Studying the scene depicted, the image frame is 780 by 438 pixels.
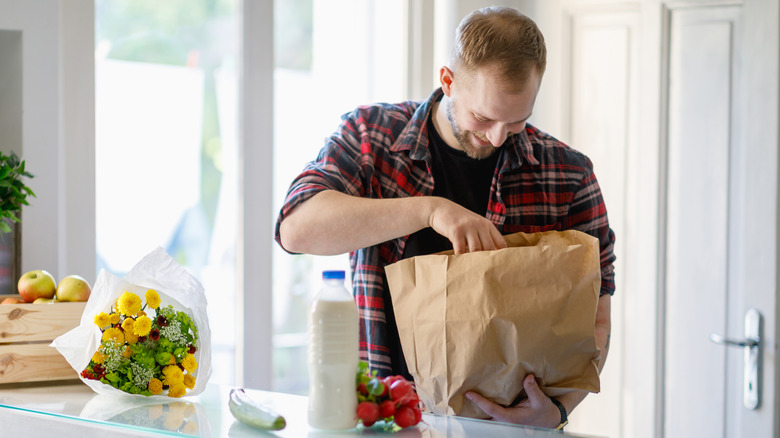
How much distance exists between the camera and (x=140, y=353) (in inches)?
43.6

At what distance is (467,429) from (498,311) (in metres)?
0.17

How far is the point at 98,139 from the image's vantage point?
213 centimetres

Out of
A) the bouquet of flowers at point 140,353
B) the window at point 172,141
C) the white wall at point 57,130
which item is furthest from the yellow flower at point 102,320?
the window at point 172,141

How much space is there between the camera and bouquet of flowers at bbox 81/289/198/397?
3.62ft

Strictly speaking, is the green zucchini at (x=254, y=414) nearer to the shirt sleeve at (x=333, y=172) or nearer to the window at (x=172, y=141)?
the shirt sleeve at (x=333, y=172)

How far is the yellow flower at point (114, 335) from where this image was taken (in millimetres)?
1097

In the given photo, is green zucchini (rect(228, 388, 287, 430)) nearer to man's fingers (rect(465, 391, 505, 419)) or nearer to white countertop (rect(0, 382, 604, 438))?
white countertop (rect(0, 382, 604, 438))

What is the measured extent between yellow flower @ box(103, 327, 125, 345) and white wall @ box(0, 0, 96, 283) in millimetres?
762

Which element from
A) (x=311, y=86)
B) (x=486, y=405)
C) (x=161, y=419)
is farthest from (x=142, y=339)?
(x=311, y=86)

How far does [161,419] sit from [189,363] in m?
0.14

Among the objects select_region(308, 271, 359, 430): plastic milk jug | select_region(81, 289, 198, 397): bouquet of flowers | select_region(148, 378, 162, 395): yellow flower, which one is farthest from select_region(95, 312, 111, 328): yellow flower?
select_region(308, 271, 359, 430): plastic milk jug

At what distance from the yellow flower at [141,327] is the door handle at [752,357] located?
170cm

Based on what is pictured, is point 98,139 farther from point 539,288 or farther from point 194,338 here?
point 539,288

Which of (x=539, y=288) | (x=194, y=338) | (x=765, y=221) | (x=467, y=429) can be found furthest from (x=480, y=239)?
(x=765, y=221)
